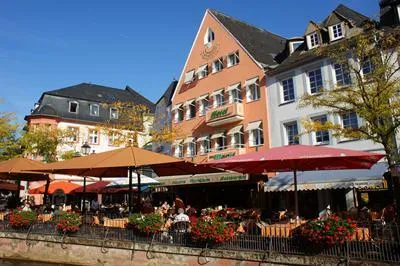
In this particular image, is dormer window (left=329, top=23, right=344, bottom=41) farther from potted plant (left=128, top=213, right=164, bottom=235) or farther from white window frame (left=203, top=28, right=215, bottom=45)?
potted plant (left=128, top=213, right=164, bottom=235)

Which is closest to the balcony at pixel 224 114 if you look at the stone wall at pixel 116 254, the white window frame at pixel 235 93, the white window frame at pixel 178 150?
the white window frame at pixel 235 93

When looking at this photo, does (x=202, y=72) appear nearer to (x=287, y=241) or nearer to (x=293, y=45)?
(x=293, y=45)

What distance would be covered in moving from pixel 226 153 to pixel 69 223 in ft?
46.8

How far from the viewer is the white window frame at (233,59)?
1105 inches

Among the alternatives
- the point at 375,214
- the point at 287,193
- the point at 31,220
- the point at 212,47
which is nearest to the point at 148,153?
the point at 31,220

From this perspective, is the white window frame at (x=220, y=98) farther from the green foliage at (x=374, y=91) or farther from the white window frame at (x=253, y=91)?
the green foliage at (x=374, y=91)

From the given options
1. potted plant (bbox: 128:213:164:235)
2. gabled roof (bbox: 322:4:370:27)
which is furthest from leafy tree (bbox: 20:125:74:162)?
gabled roof (bbox: 322:4:370:27)

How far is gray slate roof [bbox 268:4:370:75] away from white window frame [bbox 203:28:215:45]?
6.87 m

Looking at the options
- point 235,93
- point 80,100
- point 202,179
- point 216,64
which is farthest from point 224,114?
point 80,100

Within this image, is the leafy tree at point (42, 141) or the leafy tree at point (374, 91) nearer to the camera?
the leafy tree at point (374, 91)

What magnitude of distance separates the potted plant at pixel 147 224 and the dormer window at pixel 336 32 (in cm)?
1687

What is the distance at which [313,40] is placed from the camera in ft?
82.8

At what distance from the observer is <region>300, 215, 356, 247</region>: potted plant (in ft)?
29.9

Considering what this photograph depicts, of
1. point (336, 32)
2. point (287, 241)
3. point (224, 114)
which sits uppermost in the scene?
point (336, 32)
